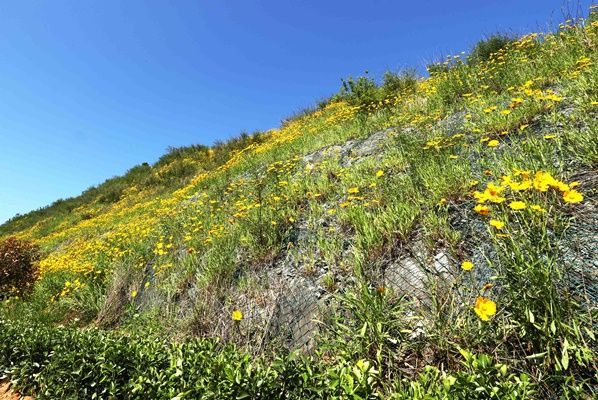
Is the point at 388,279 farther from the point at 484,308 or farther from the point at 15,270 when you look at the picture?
the point at 15,270

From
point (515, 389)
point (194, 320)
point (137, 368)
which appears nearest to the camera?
point (515, 389)

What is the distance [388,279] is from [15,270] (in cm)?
926

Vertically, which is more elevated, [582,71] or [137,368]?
[582,71]

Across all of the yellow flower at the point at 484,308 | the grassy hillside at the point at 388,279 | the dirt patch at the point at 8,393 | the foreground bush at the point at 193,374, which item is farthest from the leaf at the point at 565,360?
the dirt patch at the point at 8,393

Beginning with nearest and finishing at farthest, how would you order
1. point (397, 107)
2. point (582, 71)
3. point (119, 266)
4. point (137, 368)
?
point (137, 368) → point (582, 71) → point (119, 266) → point (397, 107)

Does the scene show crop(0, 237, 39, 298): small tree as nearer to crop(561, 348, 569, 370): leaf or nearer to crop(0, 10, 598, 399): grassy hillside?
crop(0, 10, 598, 399): grassy hillside

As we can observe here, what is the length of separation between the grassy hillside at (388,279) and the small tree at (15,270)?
0.91 feet

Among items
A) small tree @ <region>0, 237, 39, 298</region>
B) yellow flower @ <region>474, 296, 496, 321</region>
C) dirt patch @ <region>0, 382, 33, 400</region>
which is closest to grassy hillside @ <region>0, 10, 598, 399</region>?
yellow flower @ <region>474, 296, 496, 321</region>

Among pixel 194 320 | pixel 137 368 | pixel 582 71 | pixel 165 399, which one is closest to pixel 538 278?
pixel 165 399

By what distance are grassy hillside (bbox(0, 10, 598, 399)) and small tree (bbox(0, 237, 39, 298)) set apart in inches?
11.0

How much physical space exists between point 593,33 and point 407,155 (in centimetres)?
488

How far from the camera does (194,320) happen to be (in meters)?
4.36

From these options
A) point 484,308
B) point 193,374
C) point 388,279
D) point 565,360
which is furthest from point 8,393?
point 565,360

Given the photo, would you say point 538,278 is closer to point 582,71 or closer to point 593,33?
point 582,71
